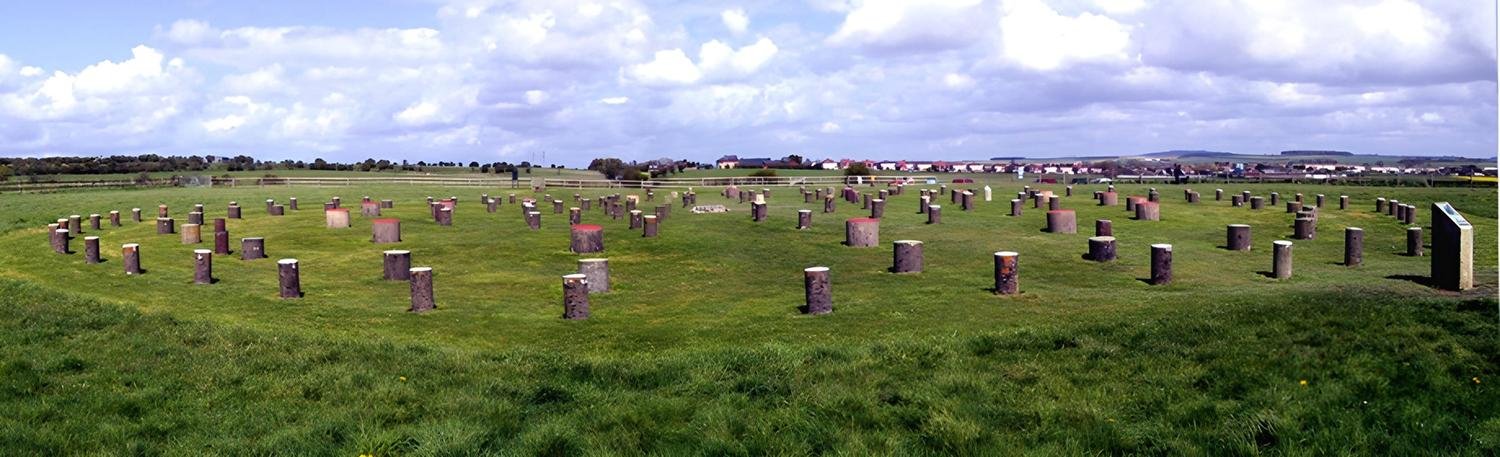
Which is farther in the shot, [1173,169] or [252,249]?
[1173,169]

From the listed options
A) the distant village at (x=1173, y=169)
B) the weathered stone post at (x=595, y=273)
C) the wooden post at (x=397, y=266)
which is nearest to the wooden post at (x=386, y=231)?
the wooden post at (x=397, y=266)

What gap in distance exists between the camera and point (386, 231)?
29078 mm

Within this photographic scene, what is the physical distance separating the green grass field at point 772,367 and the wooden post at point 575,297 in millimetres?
296

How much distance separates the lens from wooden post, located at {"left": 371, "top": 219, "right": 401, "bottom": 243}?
2902cm

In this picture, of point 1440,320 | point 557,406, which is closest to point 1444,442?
point 1440,320

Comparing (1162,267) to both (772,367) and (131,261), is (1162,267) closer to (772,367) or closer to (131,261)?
(772,367)

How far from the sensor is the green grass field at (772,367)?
793cm

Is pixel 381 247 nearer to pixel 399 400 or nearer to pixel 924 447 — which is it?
pixel 399 400

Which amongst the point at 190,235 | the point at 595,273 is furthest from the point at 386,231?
the point at 595,273

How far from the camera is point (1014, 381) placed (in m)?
9.53

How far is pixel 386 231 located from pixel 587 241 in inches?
262

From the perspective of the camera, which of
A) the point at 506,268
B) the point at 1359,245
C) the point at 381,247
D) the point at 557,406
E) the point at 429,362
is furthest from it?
the point at 381,247

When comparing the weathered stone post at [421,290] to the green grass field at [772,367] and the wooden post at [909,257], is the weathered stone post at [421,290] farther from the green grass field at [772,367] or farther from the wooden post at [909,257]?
the wooden post at [909,257]

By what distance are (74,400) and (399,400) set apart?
275cm
